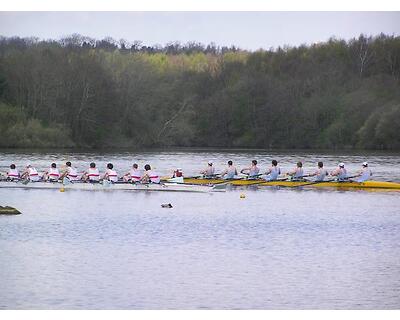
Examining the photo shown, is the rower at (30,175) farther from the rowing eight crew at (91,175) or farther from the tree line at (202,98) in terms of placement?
the tree line at (202,98)

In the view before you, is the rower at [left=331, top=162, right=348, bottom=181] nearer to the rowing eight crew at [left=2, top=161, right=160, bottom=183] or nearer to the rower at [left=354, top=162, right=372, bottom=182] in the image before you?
the rower at [left=354, top=162, right=372, bottom=182]

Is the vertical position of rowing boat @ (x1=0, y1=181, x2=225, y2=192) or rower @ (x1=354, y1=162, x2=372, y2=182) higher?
rower @ (x1=354, y1=162, x2=372, y2=182)

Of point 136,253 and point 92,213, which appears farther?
point 92,213

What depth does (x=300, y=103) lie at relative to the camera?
59.0 metres

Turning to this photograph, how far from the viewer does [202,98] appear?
205 ft

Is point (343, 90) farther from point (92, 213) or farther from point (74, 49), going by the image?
point (92, 213)

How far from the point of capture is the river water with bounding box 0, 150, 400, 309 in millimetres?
12875

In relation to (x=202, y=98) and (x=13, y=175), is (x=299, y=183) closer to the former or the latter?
(x=13, y=175)

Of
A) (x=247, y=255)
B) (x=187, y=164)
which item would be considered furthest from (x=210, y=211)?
(x=187, y=164)

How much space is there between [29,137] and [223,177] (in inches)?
1056

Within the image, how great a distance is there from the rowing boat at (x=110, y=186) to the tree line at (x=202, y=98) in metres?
26.1

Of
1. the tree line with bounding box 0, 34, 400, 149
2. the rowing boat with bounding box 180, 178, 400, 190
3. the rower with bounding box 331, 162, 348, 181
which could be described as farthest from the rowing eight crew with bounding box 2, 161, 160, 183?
the tree line with bounding box 0, 34, 400, 149

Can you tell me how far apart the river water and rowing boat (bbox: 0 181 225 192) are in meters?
0.26

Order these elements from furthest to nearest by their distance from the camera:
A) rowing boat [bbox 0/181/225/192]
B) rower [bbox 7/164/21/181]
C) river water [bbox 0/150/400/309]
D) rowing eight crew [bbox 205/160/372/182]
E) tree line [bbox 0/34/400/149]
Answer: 1. tree line [bbox 0/34/400/149]
2. rowing eight crew [bbox 205/160/372/182]
3. rower [bbox 7/164/21/181]
4. rowing boat [bbox 0/181/225/192]
5. river water [bbox 0/150/400/309]
